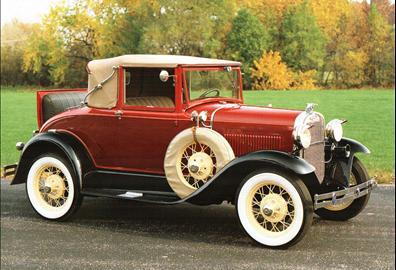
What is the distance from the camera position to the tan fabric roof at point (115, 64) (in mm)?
3842

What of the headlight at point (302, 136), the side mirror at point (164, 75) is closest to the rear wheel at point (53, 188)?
the side mirror at point (164, 75)

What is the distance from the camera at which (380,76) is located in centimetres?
481

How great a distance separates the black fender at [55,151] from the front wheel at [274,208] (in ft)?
3.93

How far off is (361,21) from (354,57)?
318 mm

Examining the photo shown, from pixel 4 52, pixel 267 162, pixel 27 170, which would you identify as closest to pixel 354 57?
pixel 267 162

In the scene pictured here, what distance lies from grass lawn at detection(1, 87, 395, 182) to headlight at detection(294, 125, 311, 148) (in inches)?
20.9

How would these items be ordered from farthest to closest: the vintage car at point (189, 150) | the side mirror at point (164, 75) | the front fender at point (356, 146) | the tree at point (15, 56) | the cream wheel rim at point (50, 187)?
the tree at point (15, 56), the cream wheel rim at point (50, 187), the front fender at point (356, 146), the side mirror at point (164, 75), the vintage car at point (189, 150)

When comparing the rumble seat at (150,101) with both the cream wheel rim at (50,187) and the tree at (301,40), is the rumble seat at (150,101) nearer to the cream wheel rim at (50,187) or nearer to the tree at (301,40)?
the cream wheel rim at (50,187)

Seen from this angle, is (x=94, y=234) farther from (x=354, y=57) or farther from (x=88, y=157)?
(x=354, y=57)

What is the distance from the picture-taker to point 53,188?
421cm

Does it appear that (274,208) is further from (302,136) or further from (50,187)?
(50,187)

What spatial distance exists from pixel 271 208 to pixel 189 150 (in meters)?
0.62

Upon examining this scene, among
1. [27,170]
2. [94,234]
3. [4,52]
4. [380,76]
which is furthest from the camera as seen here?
[4,52]

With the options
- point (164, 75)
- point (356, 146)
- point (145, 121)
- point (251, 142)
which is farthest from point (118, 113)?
point (356, 146)
